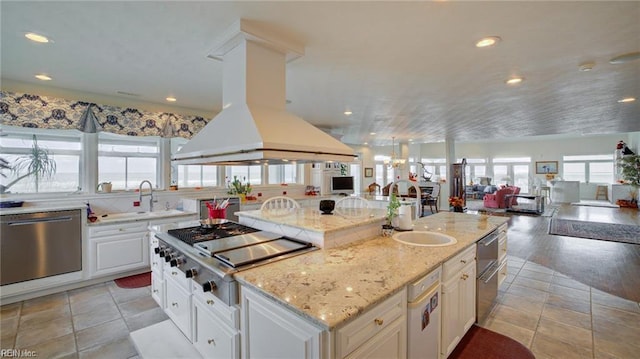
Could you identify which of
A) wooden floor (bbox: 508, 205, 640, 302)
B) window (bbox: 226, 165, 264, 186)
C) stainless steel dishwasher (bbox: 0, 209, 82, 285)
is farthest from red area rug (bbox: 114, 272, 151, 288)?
wooden floor (bbox: 508, 205, 640, 302)

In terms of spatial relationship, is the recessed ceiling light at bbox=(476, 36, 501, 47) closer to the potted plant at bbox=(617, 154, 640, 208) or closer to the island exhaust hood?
the island exhaust hood

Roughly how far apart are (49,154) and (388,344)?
188 inches

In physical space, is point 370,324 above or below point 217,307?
above

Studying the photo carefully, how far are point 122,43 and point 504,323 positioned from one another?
14.1 ft

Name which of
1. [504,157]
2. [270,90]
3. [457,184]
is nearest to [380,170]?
[457,184]

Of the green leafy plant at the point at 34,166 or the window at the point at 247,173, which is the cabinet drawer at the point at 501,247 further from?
the green leafy plant at the point at 34,166

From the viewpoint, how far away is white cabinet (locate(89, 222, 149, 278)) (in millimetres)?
3424

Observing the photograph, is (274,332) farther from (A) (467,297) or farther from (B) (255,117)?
(A) (467,297)

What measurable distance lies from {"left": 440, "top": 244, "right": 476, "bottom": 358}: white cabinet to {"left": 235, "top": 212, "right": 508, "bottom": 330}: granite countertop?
0.11 m

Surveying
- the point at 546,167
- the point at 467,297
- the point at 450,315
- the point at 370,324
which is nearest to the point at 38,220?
the point at 370,324

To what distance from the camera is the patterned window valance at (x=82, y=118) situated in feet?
10.7

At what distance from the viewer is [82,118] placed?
3.72 m

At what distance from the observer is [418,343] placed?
1.60 metres

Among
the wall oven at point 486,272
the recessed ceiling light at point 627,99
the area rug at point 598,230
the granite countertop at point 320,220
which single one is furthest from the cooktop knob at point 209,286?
the area rug at point 598,230
